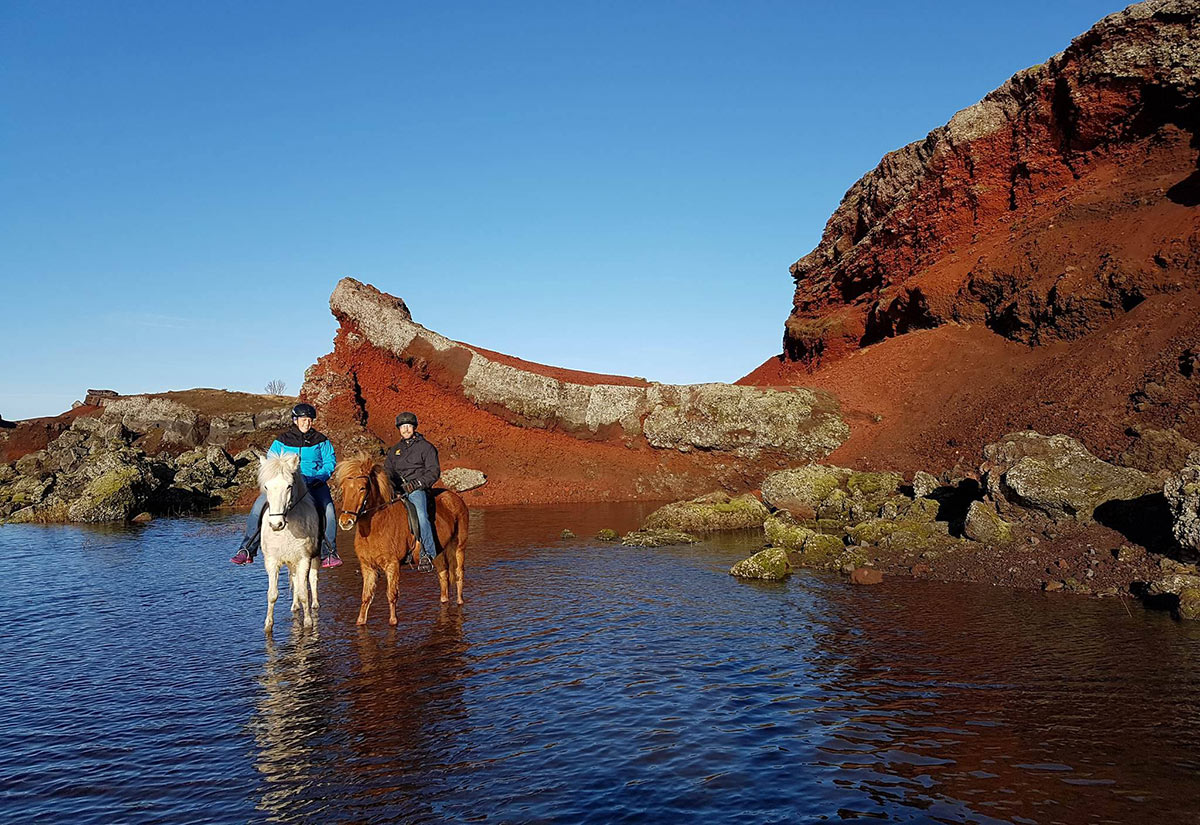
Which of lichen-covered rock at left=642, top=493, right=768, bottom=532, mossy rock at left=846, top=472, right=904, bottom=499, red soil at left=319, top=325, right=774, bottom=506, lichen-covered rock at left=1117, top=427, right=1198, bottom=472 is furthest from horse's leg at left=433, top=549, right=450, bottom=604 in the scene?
red soil at left=319, top=325, right=774, bottom=506

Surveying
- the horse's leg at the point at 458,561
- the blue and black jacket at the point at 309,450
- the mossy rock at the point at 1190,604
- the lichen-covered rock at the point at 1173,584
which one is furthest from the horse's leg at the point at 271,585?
the lichen-covered rock at the point at 1173,584

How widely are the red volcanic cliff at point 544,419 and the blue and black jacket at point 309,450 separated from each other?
2086 centimetres

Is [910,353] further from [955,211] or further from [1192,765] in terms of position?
[1192,765]

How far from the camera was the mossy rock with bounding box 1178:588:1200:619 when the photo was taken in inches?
452

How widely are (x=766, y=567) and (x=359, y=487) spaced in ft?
30.3

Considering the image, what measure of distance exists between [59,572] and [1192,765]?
77.4ft

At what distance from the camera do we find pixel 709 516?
24.9 m

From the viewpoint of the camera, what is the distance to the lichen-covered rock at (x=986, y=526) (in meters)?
16.1

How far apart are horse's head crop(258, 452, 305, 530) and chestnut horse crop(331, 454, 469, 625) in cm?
70

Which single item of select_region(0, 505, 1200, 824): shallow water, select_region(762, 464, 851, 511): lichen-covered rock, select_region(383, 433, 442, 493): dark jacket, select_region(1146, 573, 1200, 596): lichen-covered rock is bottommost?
select_region(0, 505, 1200, 824): shallow water

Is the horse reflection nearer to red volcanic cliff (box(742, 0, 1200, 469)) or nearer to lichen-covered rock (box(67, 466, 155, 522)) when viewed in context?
red volcanic cliff (box(742, 0, 1200, 469))

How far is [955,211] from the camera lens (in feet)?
131

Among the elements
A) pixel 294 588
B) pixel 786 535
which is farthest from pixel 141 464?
pixel 786 535

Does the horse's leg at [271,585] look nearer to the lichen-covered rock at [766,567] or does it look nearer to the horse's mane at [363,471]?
the horse's mane at [363,471]
